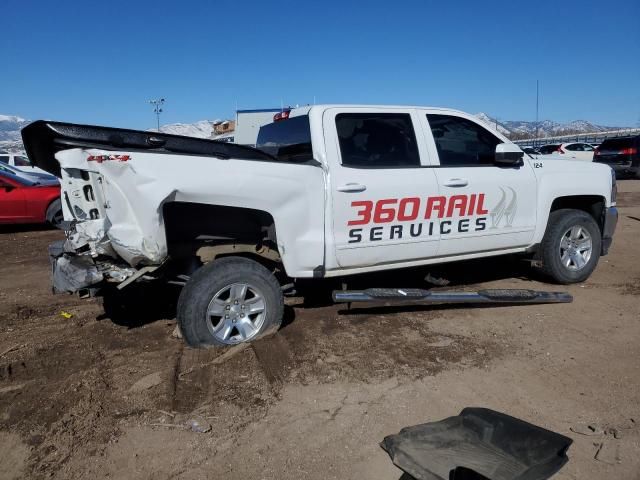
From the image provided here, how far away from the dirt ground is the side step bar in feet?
0.36

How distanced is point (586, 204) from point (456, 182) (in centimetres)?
231

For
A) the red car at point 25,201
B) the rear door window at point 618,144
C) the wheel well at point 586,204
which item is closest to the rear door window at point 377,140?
the wheel well at point 586,204

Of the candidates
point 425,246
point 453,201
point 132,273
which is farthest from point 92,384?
point 453,201

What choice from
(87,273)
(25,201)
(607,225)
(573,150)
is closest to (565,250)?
(607,225)

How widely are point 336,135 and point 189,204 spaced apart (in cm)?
138

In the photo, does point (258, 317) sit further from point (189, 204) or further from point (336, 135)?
point (336, 135)

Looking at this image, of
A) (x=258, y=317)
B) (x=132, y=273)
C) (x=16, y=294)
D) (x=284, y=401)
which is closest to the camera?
(x=284, y=401)

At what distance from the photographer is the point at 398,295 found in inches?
183

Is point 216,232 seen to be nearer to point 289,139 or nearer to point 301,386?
point 289,139

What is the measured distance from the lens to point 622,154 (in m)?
20.1

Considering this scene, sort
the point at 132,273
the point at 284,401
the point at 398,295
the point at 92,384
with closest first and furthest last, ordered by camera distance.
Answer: the point at 284,401, the point at 92,384, the point at 132,273, the point at 398,295

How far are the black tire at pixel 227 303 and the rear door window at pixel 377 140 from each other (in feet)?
4.08

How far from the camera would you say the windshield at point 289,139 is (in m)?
4.47

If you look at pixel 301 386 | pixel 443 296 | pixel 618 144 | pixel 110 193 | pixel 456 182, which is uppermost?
pixel 618 144
